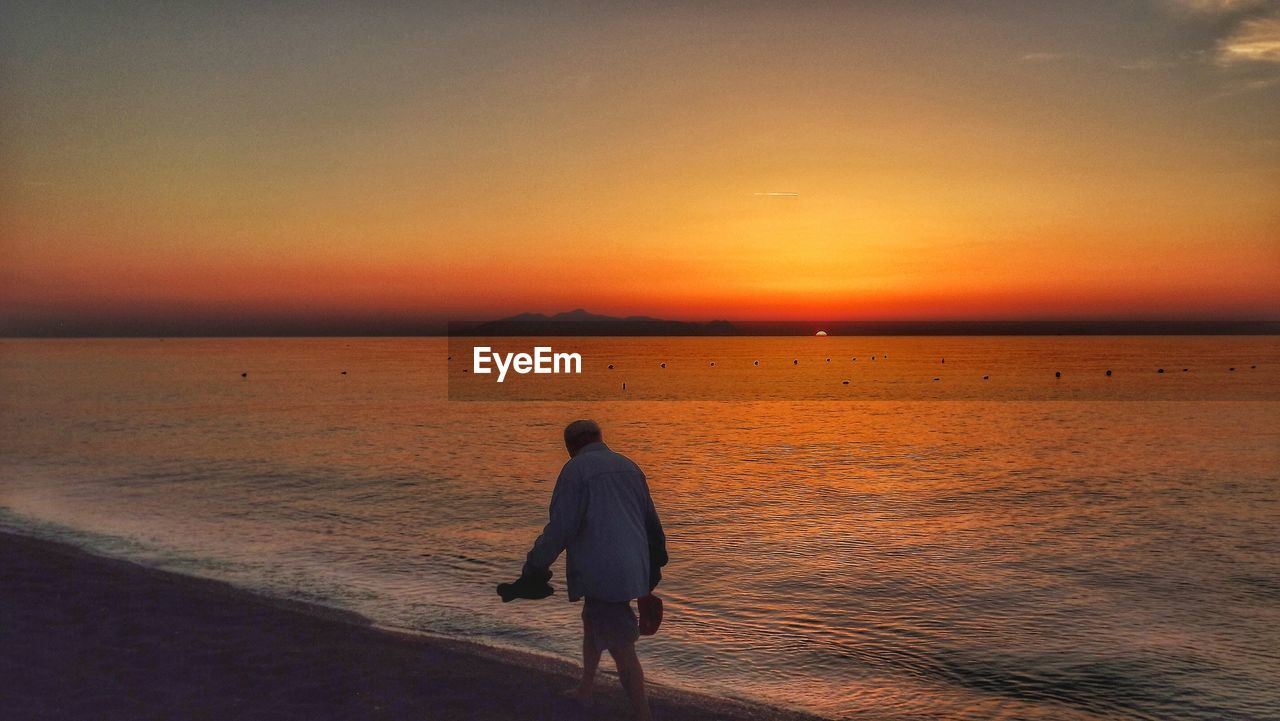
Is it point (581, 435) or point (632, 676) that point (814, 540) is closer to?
point (632, 676)

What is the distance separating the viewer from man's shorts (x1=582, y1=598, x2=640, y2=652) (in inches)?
249

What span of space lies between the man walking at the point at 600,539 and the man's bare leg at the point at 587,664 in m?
0.19

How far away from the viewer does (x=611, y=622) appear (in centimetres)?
633

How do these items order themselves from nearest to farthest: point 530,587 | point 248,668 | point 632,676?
point 530,587 → point 632,676 → point 248,668

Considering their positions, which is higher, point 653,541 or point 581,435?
point 581,435

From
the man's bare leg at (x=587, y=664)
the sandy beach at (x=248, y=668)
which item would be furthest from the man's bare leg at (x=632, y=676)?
the sandy beach at (x=248, y=668)

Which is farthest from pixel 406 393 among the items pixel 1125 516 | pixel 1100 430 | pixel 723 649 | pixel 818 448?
pixel 723 649

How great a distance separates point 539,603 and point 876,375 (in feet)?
375

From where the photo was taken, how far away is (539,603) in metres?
13.2

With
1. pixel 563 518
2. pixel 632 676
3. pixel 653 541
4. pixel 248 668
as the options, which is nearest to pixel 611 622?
pixel 632 676

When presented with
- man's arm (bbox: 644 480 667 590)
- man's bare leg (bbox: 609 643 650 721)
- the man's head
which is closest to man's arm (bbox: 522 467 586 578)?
the man's head

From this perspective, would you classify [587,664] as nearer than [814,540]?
Yes

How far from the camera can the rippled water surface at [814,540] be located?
10.5m

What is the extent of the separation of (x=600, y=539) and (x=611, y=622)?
0.70 metres
